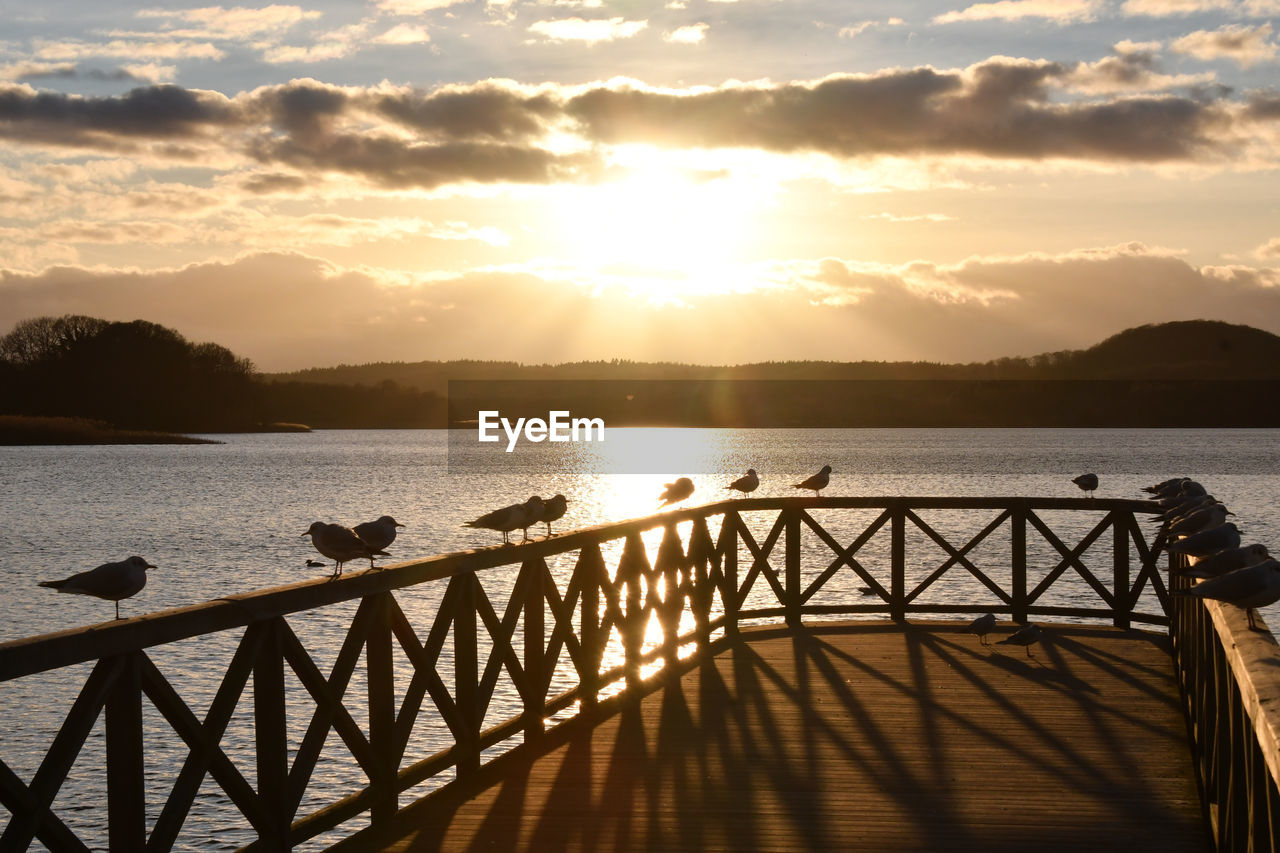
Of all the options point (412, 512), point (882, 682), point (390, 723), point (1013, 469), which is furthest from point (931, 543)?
point (1013, 469)

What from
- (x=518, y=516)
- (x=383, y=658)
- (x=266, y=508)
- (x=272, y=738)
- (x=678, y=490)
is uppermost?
(x=518, y=516)

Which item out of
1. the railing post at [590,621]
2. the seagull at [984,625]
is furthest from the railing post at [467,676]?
the seagull at [984,625]

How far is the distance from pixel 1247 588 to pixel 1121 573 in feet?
25.4

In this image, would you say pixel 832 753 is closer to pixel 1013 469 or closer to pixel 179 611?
pixel 179 611

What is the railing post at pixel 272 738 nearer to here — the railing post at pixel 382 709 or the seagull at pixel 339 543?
the railing post at pixel 382 709

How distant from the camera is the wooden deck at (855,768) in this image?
6.11m

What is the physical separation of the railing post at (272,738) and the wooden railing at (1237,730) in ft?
12.3

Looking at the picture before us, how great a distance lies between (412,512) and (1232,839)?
192ft

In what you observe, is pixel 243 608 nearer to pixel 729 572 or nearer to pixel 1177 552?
pixel 1177 552

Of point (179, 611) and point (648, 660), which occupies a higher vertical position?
point (179, 611)

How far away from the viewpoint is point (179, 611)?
4.77 metres

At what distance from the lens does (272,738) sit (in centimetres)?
542

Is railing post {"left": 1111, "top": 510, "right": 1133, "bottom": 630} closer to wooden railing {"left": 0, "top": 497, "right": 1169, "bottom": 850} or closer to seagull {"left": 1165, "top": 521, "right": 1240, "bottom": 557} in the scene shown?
wooden railing {"left": 0, "top": 497, "right": 1169, "bottom": 850}

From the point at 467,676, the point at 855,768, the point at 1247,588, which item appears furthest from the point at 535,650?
the point at 1247,588
